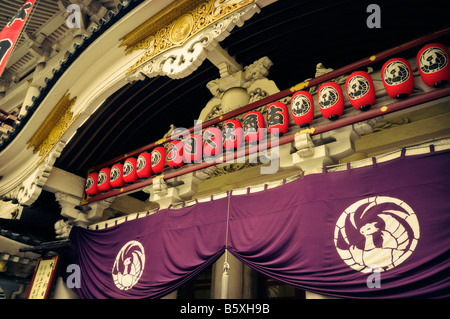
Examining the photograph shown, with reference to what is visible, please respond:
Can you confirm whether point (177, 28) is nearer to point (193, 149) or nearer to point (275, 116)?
point (193, 149)

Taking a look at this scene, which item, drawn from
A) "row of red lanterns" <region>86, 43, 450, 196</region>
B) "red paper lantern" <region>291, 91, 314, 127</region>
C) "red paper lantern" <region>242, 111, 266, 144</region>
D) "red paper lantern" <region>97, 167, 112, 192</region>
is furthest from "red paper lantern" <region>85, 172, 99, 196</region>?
"red paper lantern" <region>291, 91, 314, 127</region>

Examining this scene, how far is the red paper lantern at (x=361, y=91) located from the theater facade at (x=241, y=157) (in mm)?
18

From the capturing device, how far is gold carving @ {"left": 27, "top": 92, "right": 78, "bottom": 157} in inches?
264

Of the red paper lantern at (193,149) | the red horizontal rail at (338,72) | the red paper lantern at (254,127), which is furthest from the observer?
the red paper lantern at (193,149)

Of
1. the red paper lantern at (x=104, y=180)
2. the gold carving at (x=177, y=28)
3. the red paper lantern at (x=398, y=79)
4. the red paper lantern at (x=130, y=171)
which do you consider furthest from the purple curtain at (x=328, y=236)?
the gold carving at (x=177, y=28)

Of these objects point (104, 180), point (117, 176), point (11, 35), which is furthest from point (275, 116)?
point (11, 35)

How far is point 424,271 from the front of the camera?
308 cm

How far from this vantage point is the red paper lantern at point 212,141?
523 cm

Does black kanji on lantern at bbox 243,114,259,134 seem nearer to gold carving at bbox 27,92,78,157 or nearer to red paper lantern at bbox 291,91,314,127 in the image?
red paper lantern at bbox 291,91,314,127

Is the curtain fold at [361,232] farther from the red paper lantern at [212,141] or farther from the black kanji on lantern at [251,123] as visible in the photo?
the red paper lantern at [212,141]

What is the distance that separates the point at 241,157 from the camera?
4.91m

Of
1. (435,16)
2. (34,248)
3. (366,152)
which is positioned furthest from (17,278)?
(435,16)

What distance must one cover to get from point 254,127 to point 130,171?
2724 mm

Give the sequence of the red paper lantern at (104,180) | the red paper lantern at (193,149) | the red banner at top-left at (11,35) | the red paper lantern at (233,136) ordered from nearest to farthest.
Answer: the red paper lantern at (233,136) → the red paper lantern at (193,149) → the red paper lantern at (104,180) → the red banner at top-left at (11,35)
